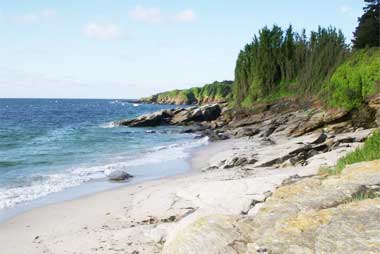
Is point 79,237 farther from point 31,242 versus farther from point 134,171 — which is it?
point 134,171

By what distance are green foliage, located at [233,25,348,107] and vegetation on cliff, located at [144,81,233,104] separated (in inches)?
2832

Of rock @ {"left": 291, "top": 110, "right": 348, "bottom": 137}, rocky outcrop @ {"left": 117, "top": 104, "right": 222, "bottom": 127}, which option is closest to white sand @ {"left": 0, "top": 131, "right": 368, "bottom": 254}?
rock @ {"left": 291, "top": 110, "right": 348, "bottom": 137}

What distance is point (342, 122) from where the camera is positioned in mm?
35281

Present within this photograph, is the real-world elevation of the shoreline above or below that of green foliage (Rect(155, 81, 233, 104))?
below

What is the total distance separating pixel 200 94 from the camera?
16375 cm

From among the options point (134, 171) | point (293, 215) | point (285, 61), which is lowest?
point (134, 171)

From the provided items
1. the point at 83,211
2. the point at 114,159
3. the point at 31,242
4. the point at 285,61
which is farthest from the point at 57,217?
the point at 285,61

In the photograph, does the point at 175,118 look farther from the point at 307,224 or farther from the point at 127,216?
the point at 307,224

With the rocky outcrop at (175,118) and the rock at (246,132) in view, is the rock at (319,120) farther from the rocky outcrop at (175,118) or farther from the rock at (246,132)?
the rocky outcrop at (175,118)

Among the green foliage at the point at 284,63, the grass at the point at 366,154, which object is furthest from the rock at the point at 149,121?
the grass at the point at 366,154

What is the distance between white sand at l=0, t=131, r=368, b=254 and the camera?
36.8ft

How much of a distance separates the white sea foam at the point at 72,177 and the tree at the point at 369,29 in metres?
24.0

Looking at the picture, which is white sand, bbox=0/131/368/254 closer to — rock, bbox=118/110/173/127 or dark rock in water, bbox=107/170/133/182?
dark rock in water, bbox=107/170/133/182

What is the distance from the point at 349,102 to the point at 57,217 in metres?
27.1
